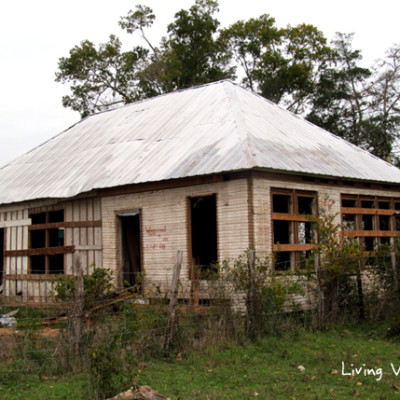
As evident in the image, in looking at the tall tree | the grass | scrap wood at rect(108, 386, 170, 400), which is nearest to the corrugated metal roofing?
the grass

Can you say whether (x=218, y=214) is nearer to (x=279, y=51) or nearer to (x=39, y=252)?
(x=39, y=252)

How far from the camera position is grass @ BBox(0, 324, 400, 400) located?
282 inches

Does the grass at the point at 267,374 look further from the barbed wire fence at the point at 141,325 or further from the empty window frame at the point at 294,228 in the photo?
the empty window frame at the point at 294,228

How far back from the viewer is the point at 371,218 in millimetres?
17844

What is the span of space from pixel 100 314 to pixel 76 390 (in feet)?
5.85

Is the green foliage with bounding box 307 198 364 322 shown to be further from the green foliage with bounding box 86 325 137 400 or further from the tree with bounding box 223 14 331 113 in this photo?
the tree with bounding box 223 14 331 113

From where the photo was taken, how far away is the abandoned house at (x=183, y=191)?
13.3m

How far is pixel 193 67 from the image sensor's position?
36.6 metres

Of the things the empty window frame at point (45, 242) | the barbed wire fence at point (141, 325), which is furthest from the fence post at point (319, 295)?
the empty window frame at point (45, 242)

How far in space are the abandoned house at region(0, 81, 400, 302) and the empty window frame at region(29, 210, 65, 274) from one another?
43mm

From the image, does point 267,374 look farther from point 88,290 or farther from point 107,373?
point 88,290

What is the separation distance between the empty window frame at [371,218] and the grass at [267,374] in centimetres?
573

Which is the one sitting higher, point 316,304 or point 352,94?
point 352,94

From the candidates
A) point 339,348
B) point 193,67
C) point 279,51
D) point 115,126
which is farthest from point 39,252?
point 279,51
